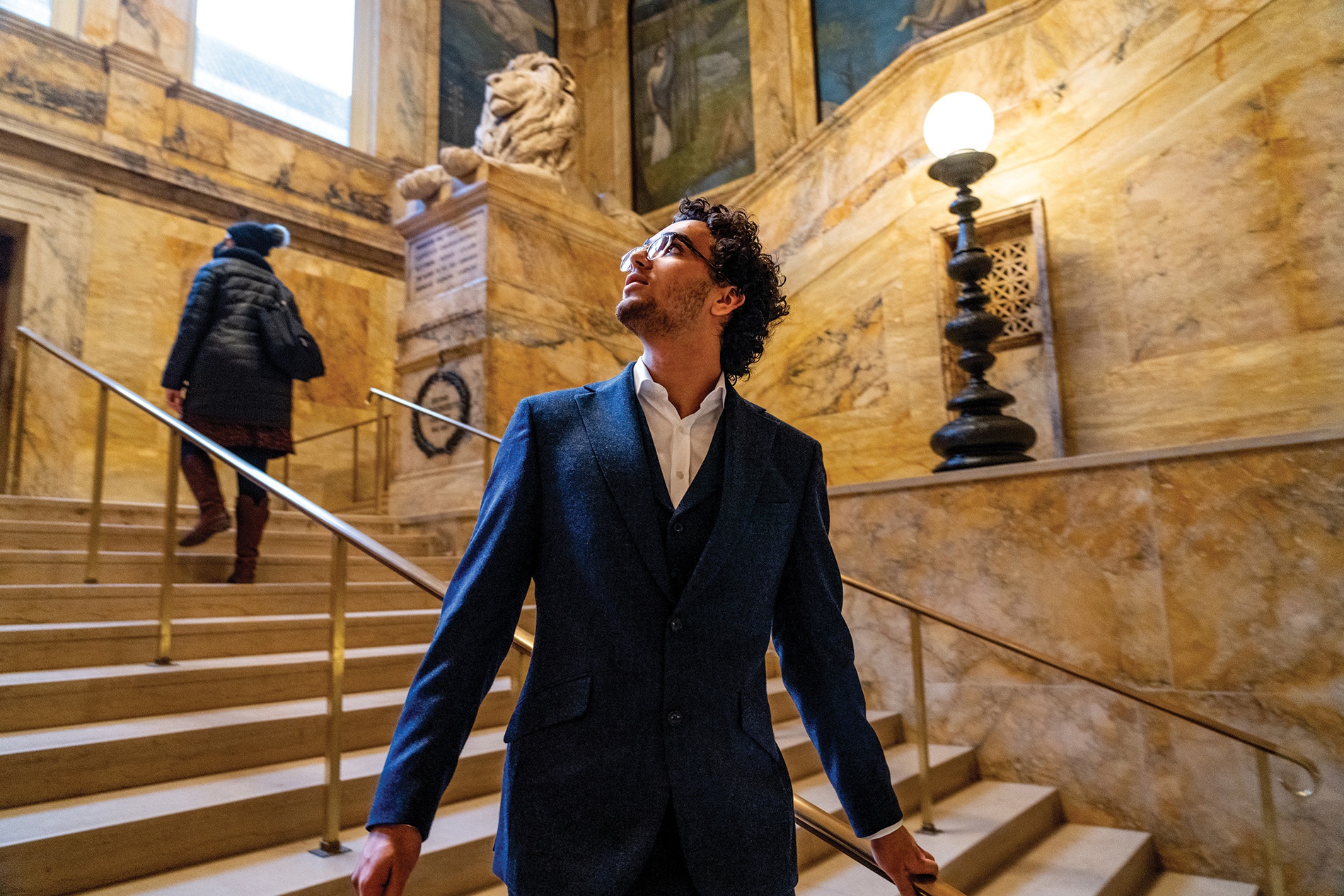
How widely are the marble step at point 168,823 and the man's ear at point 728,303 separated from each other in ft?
4.81

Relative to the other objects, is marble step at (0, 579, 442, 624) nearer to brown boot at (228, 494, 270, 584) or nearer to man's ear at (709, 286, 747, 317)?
brown boot at (228, 494, 270, 584)

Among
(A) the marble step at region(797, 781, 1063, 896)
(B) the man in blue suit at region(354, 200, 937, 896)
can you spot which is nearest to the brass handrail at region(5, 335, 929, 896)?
(B) the man in blue suit at region(354, 200, 937, 896)

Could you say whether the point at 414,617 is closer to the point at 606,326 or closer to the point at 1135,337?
the point at 606,326

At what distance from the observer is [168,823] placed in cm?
228

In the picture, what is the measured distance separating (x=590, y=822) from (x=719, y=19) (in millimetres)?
12427

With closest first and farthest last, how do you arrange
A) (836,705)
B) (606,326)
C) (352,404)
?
1. (836,705)
2. (606,326)
3. (352,404)

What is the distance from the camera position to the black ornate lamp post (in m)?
4.93

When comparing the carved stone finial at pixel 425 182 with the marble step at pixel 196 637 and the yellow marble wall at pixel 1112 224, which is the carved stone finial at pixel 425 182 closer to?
the yellow marble wall at pixel 1112 224

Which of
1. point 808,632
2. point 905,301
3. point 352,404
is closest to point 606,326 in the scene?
point 905,301

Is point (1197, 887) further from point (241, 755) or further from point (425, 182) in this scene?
point (425, 182)

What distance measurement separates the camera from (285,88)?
1042 centimetres

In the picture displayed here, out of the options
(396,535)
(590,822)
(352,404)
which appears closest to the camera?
(590,822)

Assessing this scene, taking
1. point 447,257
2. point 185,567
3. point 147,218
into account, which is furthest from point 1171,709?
point 147,218

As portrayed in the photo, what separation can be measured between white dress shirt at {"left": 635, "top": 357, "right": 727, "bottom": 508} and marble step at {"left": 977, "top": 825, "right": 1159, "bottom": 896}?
270 cm
